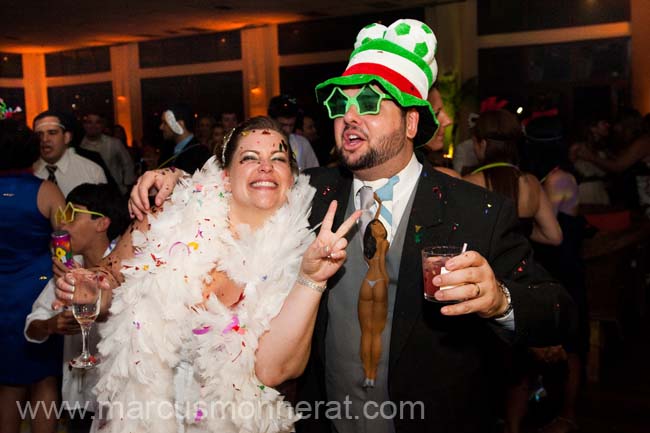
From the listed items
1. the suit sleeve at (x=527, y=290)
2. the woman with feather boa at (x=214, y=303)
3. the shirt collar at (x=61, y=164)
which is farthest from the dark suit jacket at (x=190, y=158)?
the suit sleeve at (x=527, y=290)

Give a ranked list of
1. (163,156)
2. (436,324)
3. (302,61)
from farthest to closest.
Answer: (302,61) < (163,156) < (436,324)

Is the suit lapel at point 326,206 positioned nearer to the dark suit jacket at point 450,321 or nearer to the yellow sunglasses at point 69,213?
the dark suit jacket at point 450,321

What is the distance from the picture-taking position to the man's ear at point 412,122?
182cm

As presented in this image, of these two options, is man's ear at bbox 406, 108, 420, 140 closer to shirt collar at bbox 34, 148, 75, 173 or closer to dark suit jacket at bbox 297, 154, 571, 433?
dark suit jacket at bbox 297, 154, 571, 433

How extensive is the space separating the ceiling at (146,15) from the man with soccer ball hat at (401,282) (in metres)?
8.89

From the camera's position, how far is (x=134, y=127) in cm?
1529

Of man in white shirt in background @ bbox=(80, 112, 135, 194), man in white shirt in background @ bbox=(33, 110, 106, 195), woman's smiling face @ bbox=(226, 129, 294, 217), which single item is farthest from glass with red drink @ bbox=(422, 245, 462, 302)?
man in white shirt in background @ bbox=(80, 112, 135, 194)

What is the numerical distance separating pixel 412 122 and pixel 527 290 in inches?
24.6

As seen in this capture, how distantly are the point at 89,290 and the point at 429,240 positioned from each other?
3.53 feet

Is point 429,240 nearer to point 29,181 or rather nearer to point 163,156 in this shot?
point 29,181

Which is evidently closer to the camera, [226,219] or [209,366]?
[209,366]

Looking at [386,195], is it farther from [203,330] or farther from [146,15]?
[146,15]

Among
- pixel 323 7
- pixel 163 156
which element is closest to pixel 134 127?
pixel 323 7

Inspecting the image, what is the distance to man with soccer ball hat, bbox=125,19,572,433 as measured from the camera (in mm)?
1611
